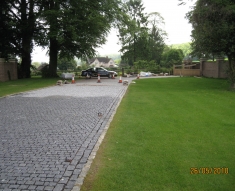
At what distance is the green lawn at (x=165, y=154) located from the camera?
3709 mm

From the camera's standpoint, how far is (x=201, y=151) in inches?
195

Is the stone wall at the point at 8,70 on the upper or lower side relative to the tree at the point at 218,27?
lower

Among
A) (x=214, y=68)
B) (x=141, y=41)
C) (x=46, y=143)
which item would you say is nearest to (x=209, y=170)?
(x=46, y=143)

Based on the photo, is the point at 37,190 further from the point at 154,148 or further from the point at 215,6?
the point at 215,6

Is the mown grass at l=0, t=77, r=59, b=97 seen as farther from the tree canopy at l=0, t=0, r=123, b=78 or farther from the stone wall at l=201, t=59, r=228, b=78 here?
the stone wall at l=201, t=59, r=228, b=78

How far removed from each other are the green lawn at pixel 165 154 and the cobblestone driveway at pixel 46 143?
16.1 inches

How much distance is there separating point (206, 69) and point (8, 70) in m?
23.9

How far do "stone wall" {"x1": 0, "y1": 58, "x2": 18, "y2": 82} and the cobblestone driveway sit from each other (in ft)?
57.6

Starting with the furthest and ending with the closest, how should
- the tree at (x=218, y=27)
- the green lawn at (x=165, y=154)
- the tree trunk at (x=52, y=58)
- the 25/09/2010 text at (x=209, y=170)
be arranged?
the tree trunk at (x=52, y=58), the tree at (x=218, y=27), the 25/09/2010 text at (x=209, y=170), the green lawn at (x=165, y=154)

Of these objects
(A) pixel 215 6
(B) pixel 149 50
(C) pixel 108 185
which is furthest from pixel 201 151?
(B) pixel 149 50

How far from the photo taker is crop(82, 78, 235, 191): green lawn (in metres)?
3.71

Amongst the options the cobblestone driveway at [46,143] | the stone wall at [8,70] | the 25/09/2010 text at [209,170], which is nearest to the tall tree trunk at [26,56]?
the stone wall at [8,70]

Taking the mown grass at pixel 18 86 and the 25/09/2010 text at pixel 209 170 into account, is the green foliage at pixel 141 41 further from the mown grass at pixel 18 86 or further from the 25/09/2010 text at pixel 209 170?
the 25/09/2010 text at pixel 209 170

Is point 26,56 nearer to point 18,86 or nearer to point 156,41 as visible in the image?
point 18,86
